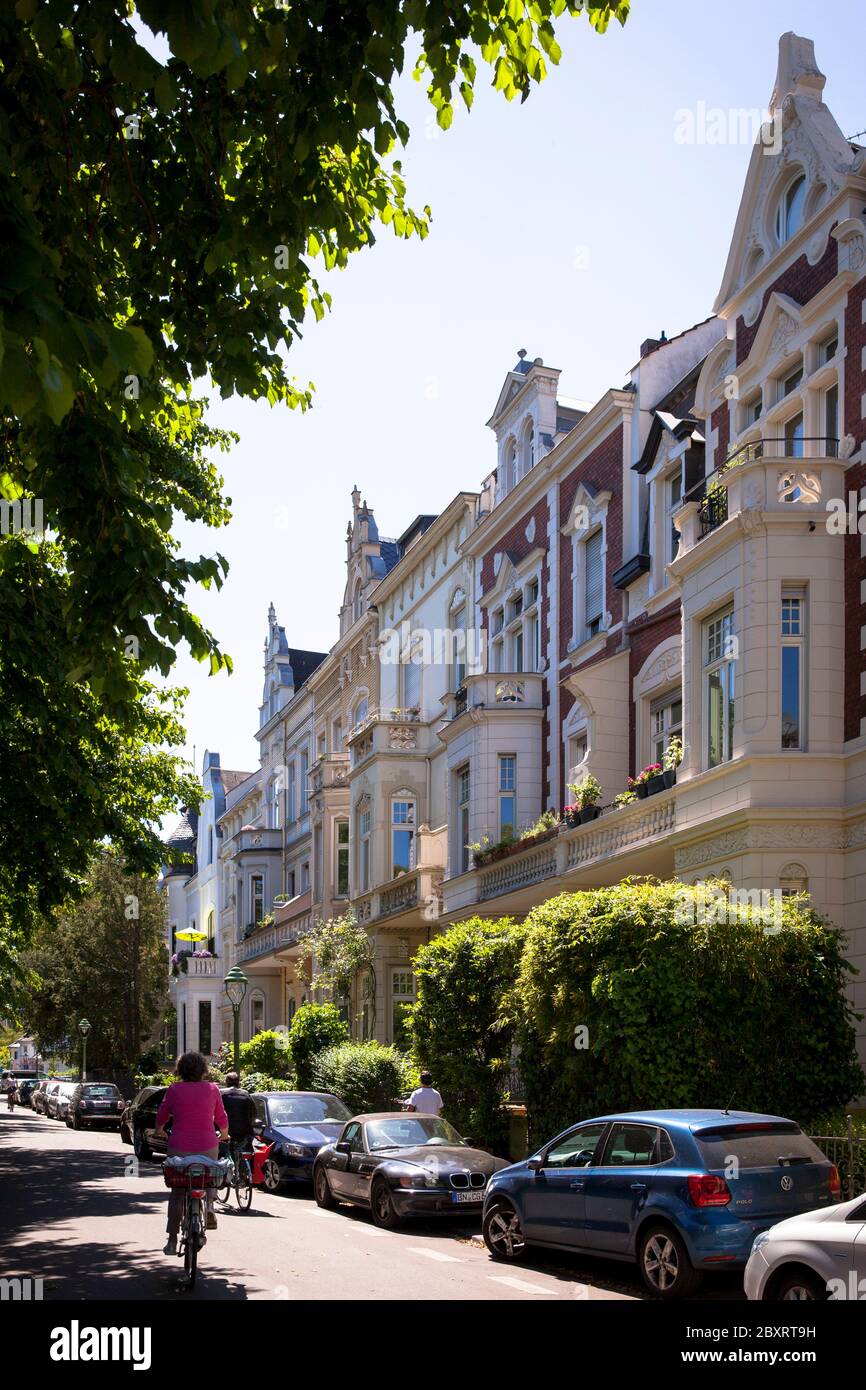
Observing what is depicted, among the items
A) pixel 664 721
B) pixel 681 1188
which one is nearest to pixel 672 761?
pixel 664 721

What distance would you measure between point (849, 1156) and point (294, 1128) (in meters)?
10.4

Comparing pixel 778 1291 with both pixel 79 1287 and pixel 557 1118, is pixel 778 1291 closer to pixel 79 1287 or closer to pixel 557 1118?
pixel 79 1287

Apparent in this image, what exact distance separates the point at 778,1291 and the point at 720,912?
6969mm

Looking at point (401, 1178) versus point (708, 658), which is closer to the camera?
point (401, 1178)

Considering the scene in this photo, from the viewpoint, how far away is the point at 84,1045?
197ft

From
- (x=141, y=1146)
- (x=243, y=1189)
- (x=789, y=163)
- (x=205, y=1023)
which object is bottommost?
(x=205, y=1023)

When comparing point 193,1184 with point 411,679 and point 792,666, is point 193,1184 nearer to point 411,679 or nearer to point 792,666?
point 792,666

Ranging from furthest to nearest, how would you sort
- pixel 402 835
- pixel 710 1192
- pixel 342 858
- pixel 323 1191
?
pixel 342 858 < pixel 402 835 < pixel 323 1191 < pixel 710 1192

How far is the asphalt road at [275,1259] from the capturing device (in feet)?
37.9

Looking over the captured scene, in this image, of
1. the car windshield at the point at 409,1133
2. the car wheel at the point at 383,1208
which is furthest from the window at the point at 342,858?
the car wheel at the point at 383,1208

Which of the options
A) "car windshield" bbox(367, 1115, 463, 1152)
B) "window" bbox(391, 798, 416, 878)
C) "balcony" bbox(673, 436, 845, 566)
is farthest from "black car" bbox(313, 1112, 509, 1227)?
"window" bbox(391, 798, 416, 878)

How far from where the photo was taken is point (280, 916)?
53.2m
